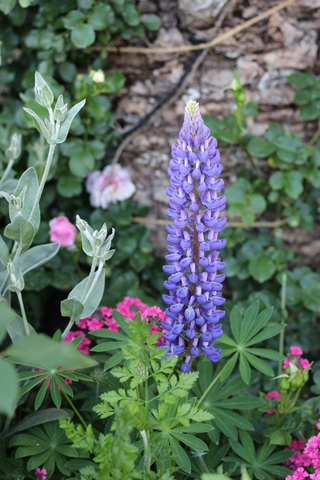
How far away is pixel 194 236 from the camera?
4.24ft

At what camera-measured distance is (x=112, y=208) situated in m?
2.24

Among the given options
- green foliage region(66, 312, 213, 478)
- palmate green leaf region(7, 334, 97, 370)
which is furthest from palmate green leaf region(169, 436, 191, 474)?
palmate green leaf region(7, 334, 97, 370)

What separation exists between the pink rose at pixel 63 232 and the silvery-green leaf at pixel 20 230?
52 cm

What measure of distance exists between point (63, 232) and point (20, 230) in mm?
573

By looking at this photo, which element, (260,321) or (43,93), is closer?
(43,93)

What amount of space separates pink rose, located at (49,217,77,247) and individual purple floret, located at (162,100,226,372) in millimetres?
674

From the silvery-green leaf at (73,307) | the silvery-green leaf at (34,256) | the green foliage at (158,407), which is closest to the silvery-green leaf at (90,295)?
the silvery-green leaf at (73,307)

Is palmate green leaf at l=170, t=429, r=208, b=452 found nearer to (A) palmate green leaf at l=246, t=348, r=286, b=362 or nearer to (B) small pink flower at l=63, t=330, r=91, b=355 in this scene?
(A) palmate green leaf at l=246, t=348, r=286, b=362

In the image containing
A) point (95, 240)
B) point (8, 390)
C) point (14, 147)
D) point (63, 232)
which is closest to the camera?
point (8, 390)

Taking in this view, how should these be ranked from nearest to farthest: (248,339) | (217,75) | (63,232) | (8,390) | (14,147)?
(8,390)
(248,339)
(14,147)
(63,232)
(217,75)

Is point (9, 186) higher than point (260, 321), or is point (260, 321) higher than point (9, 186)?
point (9, 186)

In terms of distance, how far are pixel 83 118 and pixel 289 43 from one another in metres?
0.81

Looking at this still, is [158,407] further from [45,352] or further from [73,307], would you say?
[45,352]

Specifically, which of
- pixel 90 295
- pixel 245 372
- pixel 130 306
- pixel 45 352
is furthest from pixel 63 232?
pixel 45 352
